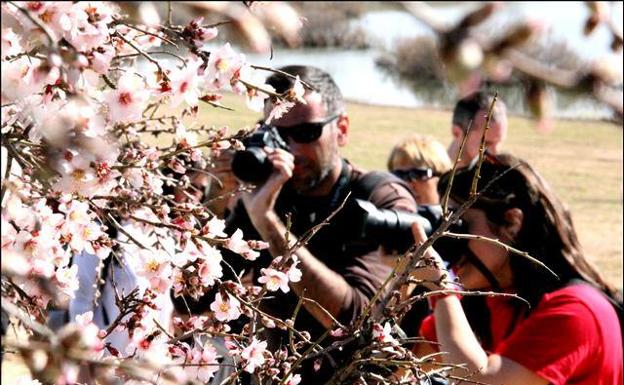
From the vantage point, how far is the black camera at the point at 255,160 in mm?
3158

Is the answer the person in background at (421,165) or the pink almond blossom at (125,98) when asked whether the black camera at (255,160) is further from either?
the pink almond blossom at (125,98)

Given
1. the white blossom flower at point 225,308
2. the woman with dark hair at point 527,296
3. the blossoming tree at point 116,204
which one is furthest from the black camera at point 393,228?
the white blossom flower at point 225,308

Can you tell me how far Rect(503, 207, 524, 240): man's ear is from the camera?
2734mm

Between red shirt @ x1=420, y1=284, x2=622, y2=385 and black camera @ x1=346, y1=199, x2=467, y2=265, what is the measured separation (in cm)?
24

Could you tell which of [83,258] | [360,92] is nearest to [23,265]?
[83,258]

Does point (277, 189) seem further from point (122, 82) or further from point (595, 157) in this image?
point (595, 157)

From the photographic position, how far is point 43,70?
4.08 ft

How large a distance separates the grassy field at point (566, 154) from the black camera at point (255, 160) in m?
6.48

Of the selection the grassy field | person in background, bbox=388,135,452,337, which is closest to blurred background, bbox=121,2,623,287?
the grassy field

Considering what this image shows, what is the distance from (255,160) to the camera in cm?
316

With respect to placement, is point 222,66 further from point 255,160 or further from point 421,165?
point 421,165

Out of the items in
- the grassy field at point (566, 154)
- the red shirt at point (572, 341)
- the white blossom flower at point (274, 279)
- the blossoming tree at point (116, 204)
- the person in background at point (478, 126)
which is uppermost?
the blossoming tree at point (116, 204)

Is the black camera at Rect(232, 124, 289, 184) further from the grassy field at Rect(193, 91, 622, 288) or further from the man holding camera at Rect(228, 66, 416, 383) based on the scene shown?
the grassy field at Rect(193, 91, 622, 288)

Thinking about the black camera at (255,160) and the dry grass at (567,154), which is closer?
the black camera at (255,160)
